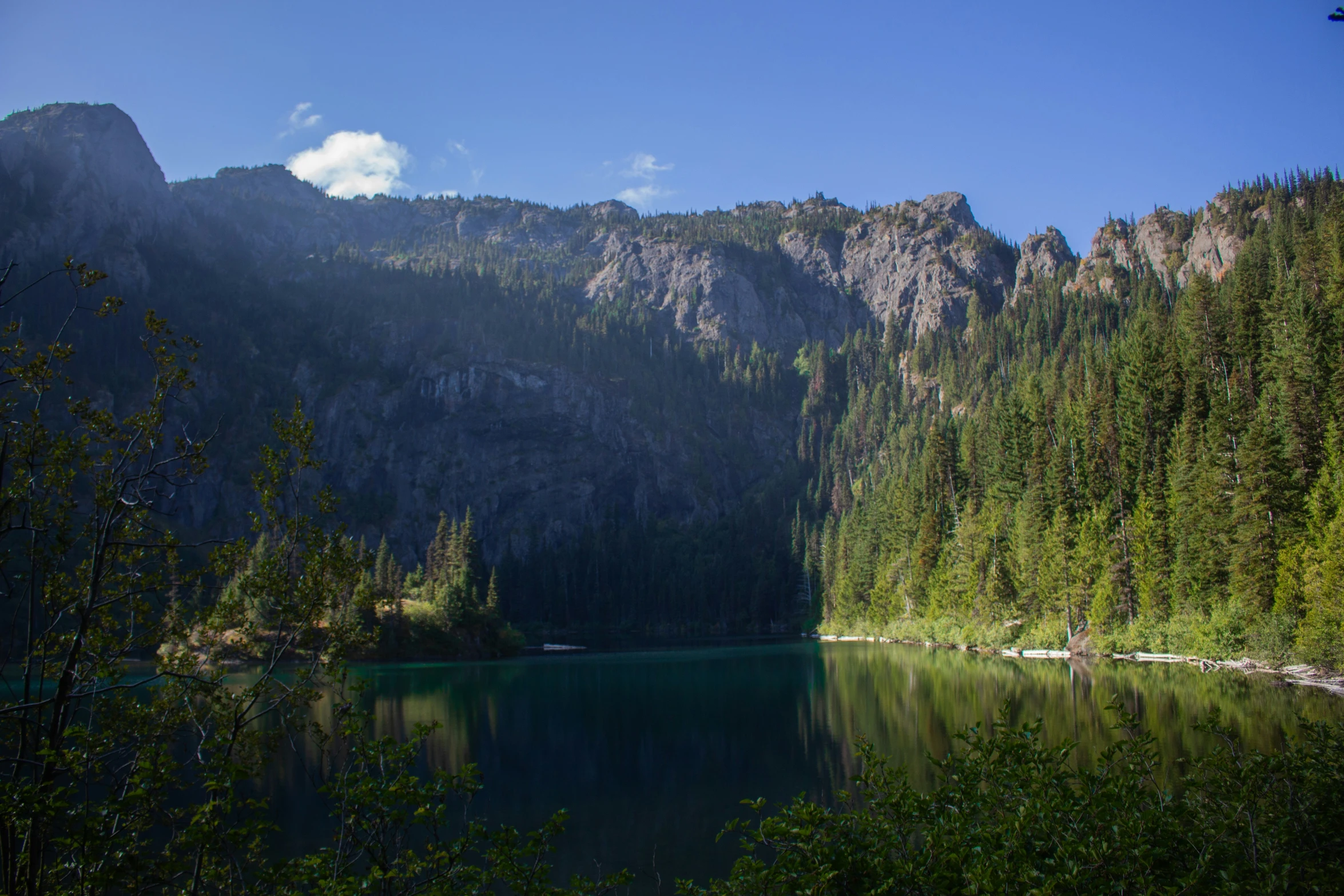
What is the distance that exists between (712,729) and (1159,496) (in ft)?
128

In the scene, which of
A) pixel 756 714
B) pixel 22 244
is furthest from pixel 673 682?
pixel 22 244

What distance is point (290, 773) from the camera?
92.5 feet

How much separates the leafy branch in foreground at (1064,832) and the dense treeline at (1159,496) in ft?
116

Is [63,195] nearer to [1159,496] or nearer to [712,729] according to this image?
[712,729]

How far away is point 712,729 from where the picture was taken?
34562 mm

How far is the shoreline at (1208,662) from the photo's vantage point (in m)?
34.1

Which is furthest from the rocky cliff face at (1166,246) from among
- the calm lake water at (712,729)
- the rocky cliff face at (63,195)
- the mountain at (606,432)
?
the rocky cliff face at (63,195)

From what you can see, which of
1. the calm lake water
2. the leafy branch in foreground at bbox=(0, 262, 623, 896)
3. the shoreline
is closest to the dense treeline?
the shoreline

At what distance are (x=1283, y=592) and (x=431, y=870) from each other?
4511cm

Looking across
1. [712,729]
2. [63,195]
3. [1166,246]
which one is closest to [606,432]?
[1166,246]

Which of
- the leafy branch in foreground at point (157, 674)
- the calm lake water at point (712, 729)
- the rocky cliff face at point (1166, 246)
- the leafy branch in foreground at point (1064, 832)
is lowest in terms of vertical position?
the calm lake water at point (712, 729)

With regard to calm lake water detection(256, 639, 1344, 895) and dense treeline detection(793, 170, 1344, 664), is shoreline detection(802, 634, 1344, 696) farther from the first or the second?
calm lake water detection(256, 639, 1344, 895)

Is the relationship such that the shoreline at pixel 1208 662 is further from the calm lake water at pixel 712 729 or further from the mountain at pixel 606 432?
the mountain at pixel 606 432

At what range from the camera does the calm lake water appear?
21328 mm
